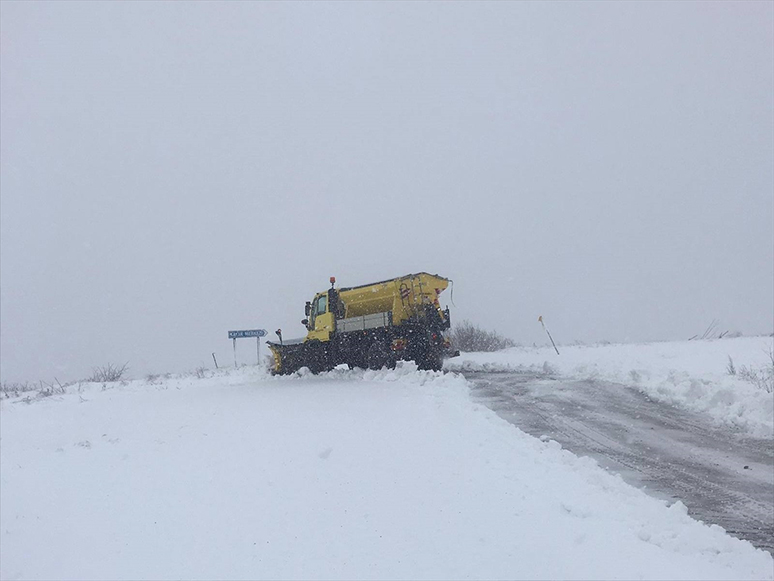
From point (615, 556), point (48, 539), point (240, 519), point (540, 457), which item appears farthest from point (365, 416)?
point (615, 556)

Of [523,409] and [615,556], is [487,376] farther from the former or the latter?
[615,556]

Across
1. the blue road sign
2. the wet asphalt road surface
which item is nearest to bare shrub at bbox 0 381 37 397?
the blue road sign

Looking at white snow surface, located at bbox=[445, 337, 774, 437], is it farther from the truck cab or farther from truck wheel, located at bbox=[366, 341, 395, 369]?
the truck cab

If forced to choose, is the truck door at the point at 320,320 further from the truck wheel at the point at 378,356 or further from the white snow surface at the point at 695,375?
the white snow surface at the point at 695,375


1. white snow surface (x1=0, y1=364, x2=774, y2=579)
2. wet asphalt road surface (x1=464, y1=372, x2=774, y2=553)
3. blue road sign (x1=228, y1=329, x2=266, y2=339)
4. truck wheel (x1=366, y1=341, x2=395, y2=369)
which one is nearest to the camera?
white snow surface (x1=0, y1=364, x2=774, y2=579)

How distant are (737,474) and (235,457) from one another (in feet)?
18.2

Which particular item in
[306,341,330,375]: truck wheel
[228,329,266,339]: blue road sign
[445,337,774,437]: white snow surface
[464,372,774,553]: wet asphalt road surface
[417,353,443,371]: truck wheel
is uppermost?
[228,329,266,339]: blue road sign

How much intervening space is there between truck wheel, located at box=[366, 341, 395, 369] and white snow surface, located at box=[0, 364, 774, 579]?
7082 millimetres

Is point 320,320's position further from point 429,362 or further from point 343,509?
point 343,509

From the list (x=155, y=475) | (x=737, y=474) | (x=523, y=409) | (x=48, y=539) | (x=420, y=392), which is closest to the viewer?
(x=48, y=539)

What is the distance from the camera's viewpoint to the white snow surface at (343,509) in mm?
3811

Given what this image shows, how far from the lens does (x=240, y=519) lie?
4.78 m

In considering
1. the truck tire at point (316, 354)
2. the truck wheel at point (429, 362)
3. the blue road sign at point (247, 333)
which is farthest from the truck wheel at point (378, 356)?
the blue road sign at point (247, 333)

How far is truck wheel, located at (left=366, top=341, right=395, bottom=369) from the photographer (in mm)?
15664
